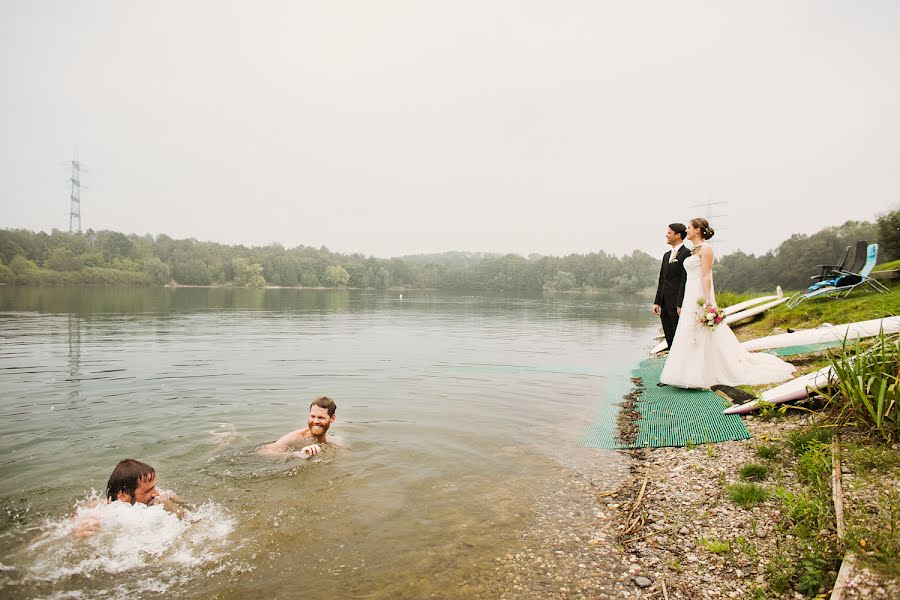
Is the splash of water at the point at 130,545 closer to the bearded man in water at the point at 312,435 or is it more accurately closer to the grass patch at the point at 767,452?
the bearded man in water at the point at 312,435

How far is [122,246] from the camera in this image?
135 m

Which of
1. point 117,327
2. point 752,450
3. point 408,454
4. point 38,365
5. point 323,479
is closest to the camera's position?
point 752,450

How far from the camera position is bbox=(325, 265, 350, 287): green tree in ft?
501

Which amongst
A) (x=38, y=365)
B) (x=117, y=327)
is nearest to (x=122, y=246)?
(x=117, y=327)

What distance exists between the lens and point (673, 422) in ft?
23.6

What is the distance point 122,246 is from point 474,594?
16136 cm

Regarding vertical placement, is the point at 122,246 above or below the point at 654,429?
above

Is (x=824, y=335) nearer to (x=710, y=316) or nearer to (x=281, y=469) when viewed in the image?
(x=710, y=316)

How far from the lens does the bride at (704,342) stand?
27.3 ft

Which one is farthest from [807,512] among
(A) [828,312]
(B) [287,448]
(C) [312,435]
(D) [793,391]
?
(A) [828,312]

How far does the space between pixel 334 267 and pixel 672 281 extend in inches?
5967

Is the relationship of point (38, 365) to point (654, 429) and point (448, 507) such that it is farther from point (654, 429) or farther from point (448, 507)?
point (654, 429)

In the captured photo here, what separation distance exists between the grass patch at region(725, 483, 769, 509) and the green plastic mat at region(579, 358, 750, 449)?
1.71 metres

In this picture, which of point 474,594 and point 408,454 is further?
point 408,454
